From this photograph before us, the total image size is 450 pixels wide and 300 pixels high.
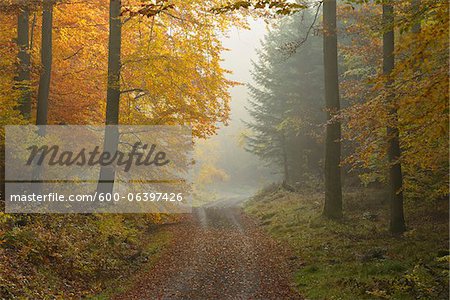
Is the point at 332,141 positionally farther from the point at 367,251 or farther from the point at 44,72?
the point at 44,72

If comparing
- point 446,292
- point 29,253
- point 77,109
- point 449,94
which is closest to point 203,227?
point 77,109

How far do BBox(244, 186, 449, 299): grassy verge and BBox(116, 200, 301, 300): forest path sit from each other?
2.25 ft

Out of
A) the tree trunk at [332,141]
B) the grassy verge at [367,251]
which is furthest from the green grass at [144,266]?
the tree trunk at [332,141]

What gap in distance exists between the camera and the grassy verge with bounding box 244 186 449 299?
815cm

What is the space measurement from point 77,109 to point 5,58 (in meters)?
4.23

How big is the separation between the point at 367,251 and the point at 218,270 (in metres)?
4.22

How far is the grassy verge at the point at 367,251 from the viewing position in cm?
815

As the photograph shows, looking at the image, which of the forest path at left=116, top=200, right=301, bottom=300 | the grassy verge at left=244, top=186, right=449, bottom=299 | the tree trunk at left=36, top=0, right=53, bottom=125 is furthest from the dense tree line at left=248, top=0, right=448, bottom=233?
the tree trunk at left=36, top=0, right=53, bottom=125

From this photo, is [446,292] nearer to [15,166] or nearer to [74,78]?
[15,166]

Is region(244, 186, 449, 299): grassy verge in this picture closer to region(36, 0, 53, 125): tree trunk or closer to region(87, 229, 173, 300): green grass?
region(87, 229, 173, 300): green grass

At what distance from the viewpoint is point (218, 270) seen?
11.3 meters

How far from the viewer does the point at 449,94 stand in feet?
16.4

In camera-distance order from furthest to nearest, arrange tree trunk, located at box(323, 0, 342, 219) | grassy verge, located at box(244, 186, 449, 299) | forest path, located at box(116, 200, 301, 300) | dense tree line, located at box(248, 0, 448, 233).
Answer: tree trunk, located at box(323, 0, 342, 219) → forest path, located at box(116, 200, 301, 300) → grassy verge, located at box(244, 186, 449, 299) → dense tree line, located at box(248, 0, 448, 233)

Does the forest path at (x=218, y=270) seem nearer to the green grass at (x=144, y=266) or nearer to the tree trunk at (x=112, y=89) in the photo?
the green grass at (x=144, y=266)
